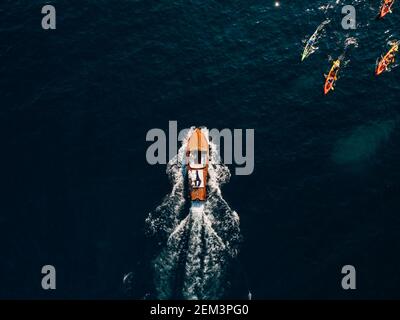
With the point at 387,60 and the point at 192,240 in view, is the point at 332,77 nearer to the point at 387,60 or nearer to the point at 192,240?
the point at 387,60

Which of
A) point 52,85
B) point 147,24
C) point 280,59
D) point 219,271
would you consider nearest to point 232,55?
point 280,59

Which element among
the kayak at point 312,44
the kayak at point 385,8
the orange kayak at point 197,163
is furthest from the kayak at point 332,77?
the orange kayak at point 197,163

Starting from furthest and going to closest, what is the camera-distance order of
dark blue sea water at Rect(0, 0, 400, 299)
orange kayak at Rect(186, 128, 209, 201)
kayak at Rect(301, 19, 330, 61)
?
kayak at Rect(301, 19, 330, 61) < orange kayak at Rect(186, 128, 209, 201) < dark blue sea water at Rect(0, 0, 400, 299)

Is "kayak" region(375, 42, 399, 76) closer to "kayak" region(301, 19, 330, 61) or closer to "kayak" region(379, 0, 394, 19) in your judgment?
"kayak" region(379, 0, 394, 19)

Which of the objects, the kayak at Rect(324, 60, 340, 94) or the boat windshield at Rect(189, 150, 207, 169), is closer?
the boat windshield at Rect(189, 150, 207, 169)

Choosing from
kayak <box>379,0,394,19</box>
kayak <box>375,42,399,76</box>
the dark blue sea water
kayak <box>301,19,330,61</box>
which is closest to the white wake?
the dark blue sea water

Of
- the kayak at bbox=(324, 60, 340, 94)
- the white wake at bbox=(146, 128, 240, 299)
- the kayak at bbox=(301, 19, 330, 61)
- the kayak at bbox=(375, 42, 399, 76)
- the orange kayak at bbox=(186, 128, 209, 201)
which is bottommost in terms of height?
the white wake at bbox=(146, 128, 240, 299)
